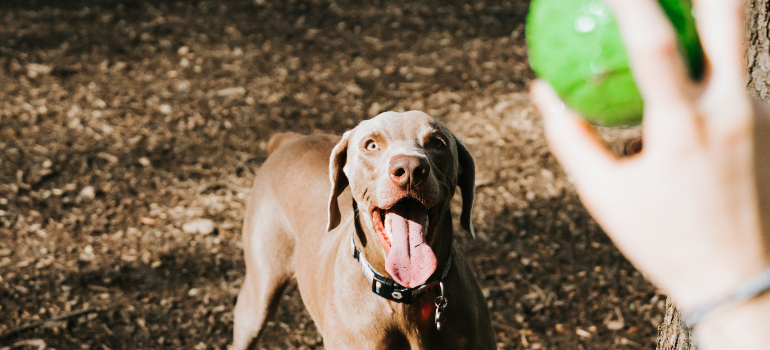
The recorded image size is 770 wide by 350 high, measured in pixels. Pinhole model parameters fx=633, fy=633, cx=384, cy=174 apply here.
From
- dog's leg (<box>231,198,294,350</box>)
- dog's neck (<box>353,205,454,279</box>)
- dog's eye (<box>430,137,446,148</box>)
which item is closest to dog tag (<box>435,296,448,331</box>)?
dog's neck (<box>353,205,454,279</box>)

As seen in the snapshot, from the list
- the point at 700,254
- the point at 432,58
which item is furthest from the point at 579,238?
the point at 700,254

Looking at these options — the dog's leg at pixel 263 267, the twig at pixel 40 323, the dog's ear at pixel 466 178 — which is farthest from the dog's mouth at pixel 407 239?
the twig at pixel 40 323

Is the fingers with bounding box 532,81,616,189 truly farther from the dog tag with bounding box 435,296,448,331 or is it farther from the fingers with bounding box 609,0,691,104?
the dog tag with bounding box 435,296,448,331

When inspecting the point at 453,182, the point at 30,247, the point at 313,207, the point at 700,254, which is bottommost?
the point at 30,247

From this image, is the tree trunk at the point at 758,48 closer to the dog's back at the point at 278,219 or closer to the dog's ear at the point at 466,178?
the dog's ear at the point at 466,178

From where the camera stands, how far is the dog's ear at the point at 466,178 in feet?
9.27

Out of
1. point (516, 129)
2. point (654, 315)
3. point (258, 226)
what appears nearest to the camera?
point (258, 226)

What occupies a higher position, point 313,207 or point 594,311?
point 313,207

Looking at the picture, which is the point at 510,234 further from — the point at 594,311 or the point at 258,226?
the point at 258,226

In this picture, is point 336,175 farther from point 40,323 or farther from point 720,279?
point 40,323

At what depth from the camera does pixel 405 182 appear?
7.89 feet

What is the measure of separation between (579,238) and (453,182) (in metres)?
2.54

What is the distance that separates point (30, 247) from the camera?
4957 millimetres

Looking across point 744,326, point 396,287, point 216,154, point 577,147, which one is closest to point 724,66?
point 577,147
